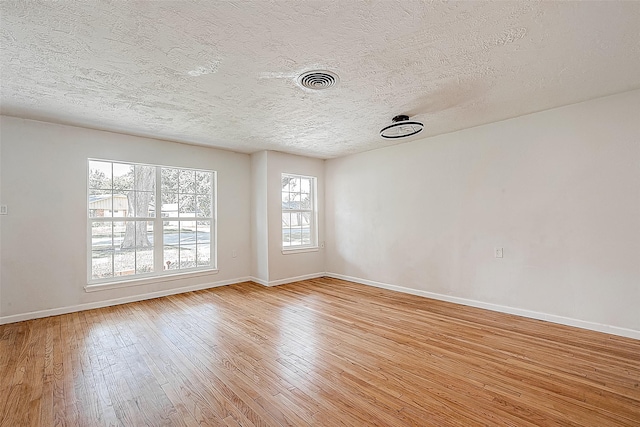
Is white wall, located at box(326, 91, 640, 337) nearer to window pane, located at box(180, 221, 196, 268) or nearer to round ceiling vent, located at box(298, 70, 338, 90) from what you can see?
round ceiling vent, located at box(298, 70, 338, 90)

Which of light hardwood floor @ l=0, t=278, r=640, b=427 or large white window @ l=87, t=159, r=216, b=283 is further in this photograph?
large white window @ l=87, t=159, r=216, b=283

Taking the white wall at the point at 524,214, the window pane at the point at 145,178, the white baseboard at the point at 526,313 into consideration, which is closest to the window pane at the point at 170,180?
the window pane at the point at 145,178

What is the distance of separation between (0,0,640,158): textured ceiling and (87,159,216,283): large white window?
1.01 m

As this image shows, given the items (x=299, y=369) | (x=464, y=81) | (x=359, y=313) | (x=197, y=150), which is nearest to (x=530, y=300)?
(x=359, y=313)

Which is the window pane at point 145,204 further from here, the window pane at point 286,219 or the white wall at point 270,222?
the window pane at point 286,219

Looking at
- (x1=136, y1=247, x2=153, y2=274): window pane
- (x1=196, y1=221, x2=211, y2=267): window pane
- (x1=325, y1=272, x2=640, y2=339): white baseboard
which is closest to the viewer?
(x1=325, y1=272, x2=640, y2=339): white baseboard

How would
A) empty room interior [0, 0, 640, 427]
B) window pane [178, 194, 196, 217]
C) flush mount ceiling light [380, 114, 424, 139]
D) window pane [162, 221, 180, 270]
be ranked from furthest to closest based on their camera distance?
1. window pane [178, 194, 196, 217]
2. window pane [162, 221, 180, 270]
3. flush mount ceiling light [380, 114, 424, 139]
4. empty room interior [0, 0, 640, 427]

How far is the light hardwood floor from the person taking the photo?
76.1 inches

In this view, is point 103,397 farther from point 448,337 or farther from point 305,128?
point 305,128

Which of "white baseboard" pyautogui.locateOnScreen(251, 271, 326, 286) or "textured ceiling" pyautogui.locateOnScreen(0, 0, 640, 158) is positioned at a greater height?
"textured ceiling" pyautogui.locateOnScreen(0, 0, 640, 158)

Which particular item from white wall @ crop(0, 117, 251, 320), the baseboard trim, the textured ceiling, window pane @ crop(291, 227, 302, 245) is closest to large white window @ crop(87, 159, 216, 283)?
white wall @ crop(0, 117, 251, 320)

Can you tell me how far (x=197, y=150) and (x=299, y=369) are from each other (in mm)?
4123

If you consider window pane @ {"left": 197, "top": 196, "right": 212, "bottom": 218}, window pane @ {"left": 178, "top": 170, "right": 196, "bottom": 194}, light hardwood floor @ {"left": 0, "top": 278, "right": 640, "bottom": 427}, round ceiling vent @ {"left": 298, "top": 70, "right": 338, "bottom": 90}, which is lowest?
light hardwood floor @ {"left": 0, "top": 278, "right": 640, "bottom": 427}

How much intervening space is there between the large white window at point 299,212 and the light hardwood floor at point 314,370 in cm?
226
